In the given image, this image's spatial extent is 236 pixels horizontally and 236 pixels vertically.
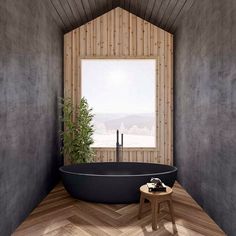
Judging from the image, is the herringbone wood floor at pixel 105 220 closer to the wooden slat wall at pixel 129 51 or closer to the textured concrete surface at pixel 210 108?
the textured concrete surface at pixel 210 108

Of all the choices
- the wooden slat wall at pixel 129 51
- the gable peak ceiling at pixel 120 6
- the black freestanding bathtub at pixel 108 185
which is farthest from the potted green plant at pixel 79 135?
the gable peak ceiling at pixel 120 6

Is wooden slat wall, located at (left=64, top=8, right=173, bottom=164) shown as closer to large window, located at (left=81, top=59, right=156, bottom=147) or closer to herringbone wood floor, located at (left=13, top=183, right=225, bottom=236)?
large window, located at (left=81, top=59, right=156, bottom=147)

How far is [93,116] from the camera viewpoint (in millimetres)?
5098

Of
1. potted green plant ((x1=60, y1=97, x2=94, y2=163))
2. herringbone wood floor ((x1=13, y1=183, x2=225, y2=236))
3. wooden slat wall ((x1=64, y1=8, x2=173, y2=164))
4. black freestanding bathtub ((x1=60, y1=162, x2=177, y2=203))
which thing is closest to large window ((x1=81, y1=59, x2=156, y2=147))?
wooden slat wall ((x1=64, y1=8, x2=173, y2=164))

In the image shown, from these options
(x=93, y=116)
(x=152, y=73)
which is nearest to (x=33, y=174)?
(x=93, y=116)

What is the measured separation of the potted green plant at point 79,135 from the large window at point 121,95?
1.39 feet

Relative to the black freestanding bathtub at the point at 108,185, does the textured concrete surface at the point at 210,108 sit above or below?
above

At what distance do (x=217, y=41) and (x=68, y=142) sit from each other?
3.13m

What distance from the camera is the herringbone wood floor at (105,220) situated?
2807mm

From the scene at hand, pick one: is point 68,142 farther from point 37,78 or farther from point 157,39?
point 157,39

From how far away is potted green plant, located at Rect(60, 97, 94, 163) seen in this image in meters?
4.85

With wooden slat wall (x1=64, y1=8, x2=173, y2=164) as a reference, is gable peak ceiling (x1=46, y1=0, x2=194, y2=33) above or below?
above

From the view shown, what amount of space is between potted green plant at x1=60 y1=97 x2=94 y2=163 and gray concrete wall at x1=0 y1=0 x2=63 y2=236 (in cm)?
41

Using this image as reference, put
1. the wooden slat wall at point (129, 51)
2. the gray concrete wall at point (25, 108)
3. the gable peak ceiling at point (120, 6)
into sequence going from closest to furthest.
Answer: the gray concrete wall at point (25, 108), the gable peak ceiling at point (120, 6), the wooden slat wall at point (129, 51)
